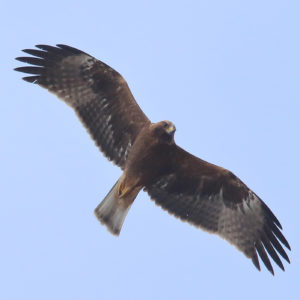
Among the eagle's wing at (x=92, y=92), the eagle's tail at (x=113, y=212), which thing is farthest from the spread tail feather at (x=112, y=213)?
the eagle's wing at (x=92, y=92)

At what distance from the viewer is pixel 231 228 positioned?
30.4ft

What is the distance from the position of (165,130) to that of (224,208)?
72.2 inches

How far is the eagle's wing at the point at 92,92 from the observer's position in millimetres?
9086

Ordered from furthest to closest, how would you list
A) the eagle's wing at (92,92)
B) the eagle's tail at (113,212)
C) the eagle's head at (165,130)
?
the eagle's wing at (92,92)
the eagle's tail at (113,212)
the eagle's head at (165,130)

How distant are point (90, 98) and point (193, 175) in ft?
6.64

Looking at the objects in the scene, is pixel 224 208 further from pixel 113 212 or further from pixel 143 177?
pixel 113 212

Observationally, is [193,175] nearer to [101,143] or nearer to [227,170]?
[227,170]

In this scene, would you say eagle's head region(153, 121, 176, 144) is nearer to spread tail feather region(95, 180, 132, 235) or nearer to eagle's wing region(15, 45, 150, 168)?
eagle's wing region(15, 45, 150, 168)

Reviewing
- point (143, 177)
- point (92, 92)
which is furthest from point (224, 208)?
point (92, 92)

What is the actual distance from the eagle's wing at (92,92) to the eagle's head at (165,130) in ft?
2.05

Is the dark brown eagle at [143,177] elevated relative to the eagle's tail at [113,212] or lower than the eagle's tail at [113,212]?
elevated

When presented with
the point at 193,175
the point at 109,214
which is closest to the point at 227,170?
the point at 193,175

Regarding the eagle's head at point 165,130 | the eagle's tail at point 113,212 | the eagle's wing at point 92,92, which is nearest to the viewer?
the eagle's head at point 165,130

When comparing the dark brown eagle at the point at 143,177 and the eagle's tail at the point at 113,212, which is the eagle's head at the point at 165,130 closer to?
the dark brown eagle at the point at 143,177
